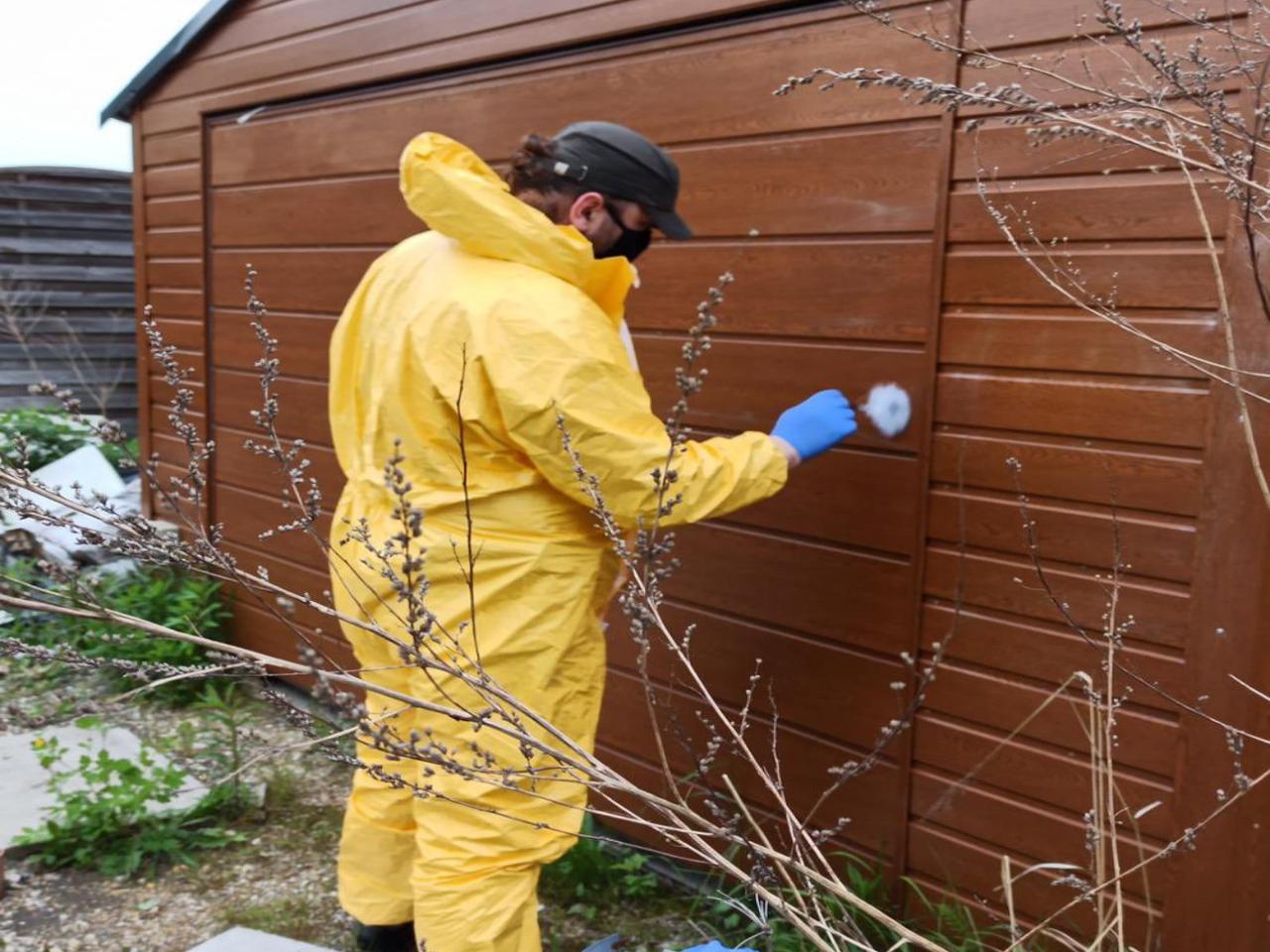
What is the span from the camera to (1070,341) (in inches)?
98.9

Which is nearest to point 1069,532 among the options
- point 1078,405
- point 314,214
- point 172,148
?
point 1078,405

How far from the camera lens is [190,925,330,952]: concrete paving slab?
2.87 metres

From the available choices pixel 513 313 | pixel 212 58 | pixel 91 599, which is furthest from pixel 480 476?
pixel 212 58

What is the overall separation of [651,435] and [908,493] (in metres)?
0.75

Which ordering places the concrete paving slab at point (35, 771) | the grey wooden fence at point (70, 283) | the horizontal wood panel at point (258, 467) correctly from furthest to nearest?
the grey wooden fence at point (70, 283), the horizontal wood panel at point (258, 467), the concrete paving slab at point (35, 771)

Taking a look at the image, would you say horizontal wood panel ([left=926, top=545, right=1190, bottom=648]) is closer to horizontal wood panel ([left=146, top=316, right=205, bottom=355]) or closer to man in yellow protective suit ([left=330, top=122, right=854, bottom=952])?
man in yellow protective suit ([left=330, top=122, right=854, bottom=952])

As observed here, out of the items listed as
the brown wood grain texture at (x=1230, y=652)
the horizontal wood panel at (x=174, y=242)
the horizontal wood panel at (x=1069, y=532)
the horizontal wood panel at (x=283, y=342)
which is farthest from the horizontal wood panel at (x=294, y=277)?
the brown wood grain texture at (x=1230, y=652)

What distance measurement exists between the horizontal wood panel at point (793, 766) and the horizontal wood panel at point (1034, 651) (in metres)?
0.38

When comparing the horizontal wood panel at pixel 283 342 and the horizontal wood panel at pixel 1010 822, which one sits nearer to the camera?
the horizontal wood panel at pixel 1010 822

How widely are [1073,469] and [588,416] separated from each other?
3.37 ft

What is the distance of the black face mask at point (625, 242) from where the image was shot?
8.49 feet

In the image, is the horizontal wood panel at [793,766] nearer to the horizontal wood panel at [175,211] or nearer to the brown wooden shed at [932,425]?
the brown wooden shed at [932,425]

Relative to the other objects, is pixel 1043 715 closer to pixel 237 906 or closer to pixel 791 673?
pixel 791 673

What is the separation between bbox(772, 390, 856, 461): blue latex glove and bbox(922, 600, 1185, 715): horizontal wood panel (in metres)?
0.48
